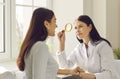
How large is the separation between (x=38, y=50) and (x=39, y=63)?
8 cm

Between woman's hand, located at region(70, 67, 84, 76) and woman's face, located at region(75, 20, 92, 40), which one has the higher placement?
woman's face, located at region(75, 20, 92, 40)

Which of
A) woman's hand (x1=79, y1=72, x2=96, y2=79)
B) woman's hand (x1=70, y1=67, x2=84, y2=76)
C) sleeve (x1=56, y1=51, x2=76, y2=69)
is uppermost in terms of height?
sleeve (x1=56, y1=51, x2=76, y2=69)

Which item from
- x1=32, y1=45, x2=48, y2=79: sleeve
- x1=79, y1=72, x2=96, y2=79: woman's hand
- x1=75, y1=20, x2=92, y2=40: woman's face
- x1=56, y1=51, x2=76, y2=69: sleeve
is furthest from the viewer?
x1=56, y1=51, x2=76, y2=69: sleeve

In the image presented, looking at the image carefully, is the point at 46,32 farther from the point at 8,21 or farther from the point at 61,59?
the point at 8,21

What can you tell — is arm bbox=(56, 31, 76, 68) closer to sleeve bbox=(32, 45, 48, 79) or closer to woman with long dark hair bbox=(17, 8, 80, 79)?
woman with long dark hair bbox=(17, 8, 80, 79)

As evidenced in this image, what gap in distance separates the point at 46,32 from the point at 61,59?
0.71 m

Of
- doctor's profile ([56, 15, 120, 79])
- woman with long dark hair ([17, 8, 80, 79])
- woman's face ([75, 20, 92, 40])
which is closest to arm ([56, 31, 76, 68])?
doctor's profile ([56, 15, 120, 79])

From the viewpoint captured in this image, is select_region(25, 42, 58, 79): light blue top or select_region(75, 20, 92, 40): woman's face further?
select_region(75, 20, 92, 40): woman's face

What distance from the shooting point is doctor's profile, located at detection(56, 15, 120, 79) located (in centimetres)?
201

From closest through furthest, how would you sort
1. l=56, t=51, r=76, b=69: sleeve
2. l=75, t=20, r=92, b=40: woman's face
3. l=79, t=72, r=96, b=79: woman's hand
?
l=79, t=72, r=96, b=79: woman's hand
l=75, t=20, r=92, b=40: woman's face
l=56, t=51, r=76, b=69: sleeve

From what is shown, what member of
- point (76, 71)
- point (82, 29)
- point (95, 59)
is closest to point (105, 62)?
point (95, 59)

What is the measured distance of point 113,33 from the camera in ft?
9.36

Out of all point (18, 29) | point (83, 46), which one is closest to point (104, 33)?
point (83, 46)

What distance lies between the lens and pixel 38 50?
146 centimetres
